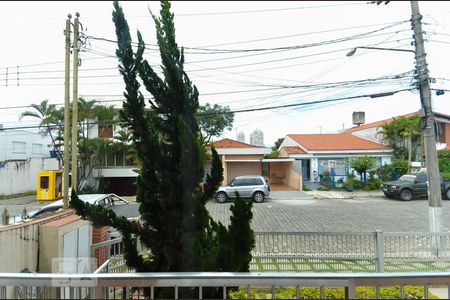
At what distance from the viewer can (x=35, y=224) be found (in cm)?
333

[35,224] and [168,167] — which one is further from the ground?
[168,167]

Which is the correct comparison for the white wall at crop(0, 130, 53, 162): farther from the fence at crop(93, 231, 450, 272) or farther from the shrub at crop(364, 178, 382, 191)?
the shrub at crop(364, 178, 382, 191)

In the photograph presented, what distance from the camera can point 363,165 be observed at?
1291 cm

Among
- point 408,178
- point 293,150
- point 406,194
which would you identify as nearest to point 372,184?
point 406,194

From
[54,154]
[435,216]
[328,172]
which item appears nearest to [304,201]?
[328,172]

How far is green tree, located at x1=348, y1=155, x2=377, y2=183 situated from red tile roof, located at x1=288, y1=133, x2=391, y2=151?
129 centimetres

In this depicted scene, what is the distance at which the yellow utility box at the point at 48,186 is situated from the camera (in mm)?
11055

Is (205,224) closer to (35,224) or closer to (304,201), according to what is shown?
(35,224)

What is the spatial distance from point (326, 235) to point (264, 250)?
1.07 meters

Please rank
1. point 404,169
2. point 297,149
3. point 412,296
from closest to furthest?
point 412,296 → point 404,169 → point 297,149

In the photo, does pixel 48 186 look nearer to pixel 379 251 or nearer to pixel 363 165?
pixel 379 251

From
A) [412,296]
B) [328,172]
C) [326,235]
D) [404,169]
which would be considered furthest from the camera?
[328,172]

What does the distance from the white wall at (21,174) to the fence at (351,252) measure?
9.65 metres

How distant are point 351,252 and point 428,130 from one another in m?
3.10
